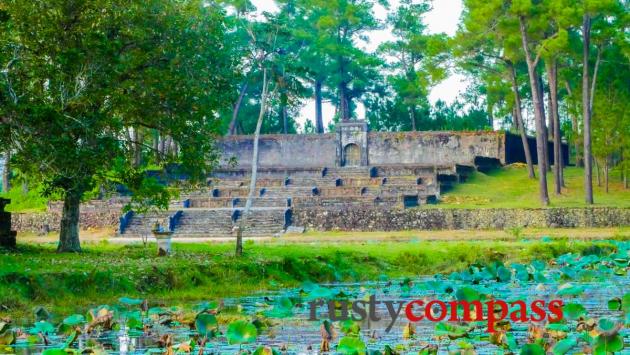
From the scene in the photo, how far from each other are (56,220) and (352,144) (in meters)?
17.4

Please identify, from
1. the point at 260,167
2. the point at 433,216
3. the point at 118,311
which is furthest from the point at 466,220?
the point at 118,311

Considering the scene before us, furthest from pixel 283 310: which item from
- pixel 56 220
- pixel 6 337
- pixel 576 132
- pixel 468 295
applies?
pixel 576 132

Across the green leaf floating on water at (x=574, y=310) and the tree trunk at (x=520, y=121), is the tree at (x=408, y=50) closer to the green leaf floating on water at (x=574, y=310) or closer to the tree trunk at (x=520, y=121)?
the tree trunk at (x=520, y=121)

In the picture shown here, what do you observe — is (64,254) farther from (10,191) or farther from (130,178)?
(10,191)

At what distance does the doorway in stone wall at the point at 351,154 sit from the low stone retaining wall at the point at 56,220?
15.3 metres

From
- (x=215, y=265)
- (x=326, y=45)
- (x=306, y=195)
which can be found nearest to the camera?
(x=215, y=265)

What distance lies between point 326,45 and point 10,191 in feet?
58.9

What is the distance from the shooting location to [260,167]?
2195 inches

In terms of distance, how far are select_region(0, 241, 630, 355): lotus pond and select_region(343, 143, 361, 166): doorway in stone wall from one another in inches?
1467

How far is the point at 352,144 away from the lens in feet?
187

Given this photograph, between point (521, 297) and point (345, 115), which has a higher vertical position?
point (345, 115)

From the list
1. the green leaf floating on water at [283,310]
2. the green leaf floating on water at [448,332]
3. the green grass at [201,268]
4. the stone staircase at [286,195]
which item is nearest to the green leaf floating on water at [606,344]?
the green leaf floating on water at [448,332]

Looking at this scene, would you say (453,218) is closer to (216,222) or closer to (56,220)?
(216,222)

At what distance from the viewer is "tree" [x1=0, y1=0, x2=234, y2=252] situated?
22328mm
